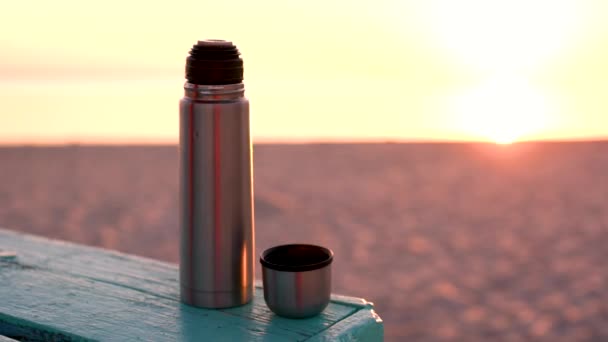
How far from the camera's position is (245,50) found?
17234 millimetres

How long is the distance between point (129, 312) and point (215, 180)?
0.25 meters

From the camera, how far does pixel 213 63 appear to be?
52.5 inches

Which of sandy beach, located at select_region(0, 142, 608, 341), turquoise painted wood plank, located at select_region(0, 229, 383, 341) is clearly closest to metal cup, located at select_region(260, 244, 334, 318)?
turquoise painted wood plank, located at select_region(0, 229, 383, 341)

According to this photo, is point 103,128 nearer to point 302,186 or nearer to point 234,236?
point 302,186

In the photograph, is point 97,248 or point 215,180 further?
point 97,248

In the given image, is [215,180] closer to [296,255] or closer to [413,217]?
[296,255]

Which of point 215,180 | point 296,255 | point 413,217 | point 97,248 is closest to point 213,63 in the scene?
point 215,180

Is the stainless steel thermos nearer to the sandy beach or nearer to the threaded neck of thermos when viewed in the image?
the threaded neck of thermos

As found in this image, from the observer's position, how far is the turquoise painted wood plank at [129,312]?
1278 mm

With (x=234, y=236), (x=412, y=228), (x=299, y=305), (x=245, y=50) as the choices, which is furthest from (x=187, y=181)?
(x=245, y=50)

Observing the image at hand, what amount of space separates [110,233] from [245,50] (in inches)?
503

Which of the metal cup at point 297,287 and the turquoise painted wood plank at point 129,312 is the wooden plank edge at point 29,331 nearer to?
the turquoise painted wood plank at point 129,312

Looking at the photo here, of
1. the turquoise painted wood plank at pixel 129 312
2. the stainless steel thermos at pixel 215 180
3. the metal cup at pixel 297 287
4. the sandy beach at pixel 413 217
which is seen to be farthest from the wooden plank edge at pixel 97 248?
the sandy beach at pixel 413 217

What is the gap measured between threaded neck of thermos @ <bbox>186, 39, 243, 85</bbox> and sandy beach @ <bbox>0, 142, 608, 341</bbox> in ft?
7.15
